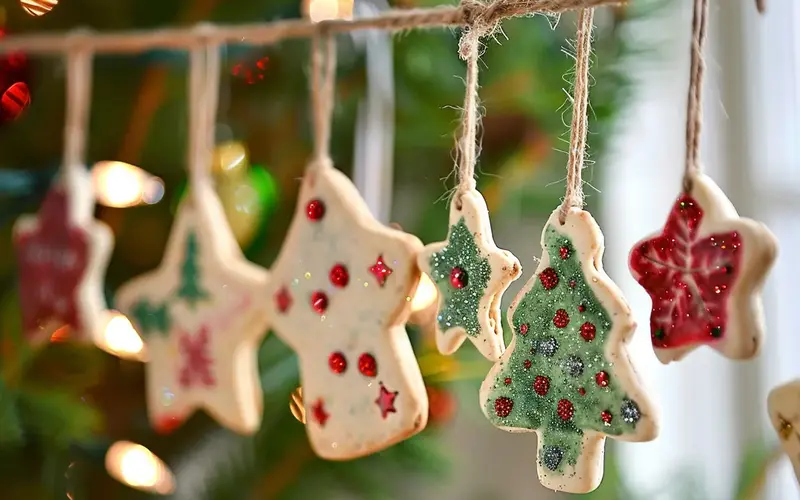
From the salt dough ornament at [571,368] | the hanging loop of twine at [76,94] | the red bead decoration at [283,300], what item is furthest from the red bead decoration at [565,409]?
the hanging loop of twine at [76,94]

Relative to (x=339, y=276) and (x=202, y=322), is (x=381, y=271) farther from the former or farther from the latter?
(x=202, y=322)

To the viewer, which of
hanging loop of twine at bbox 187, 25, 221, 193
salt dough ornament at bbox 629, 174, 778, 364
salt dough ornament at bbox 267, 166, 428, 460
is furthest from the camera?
hanging loop of twine at bbox 187, 25, 221, 193

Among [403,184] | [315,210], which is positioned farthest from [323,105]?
[403,184]

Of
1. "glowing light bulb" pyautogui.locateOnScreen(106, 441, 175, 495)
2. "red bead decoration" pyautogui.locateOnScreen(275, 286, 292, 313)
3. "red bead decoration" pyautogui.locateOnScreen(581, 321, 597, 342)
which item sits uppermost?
"red bead decoration" pyautogui.locateOnScreen(581, 321, 597, 342)

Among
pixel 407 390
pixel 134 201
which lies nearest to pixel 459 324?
pixel 407 390

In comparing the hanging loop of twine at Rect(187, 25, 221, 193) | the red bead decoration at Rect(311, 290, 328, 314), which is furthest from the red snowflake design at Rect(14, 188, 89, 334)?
the red bead decoration at Rect(311, 290, 328, 314)

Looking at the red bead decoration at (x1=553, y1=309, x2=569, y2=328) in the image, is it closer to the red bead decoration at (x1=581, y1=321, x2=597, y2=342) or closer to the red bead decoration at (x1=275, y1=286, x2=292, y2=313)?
the red bead decoration at (x1=581, y1=321, x2=597, y2=342)
